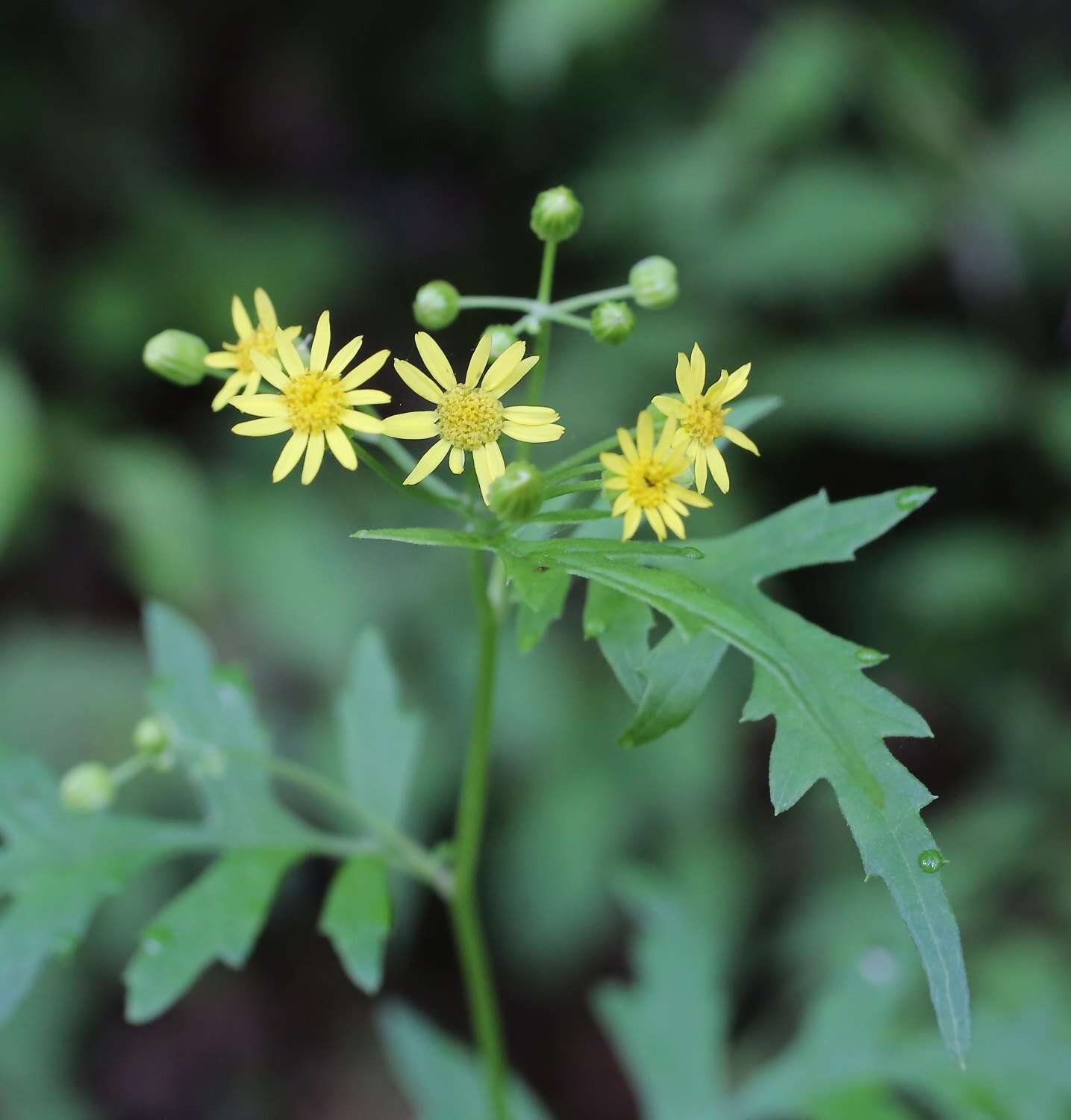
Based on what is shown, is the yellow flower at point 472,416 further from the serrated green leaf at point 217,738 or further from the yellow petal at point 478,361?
the serrated green leaf at point 217,738

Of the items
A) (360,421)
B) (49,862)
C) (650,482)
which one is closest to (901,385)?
(650,482)

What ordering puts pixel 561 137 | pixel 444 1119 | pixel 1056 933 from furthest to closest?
pixel 561 137 → pixel 1056 933 → pixel 444 1119

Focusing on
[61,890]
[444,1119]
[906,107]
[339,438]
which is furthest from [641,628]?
[906,107]

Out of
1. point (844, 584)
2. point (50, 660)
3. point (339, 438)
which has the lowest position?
point (339, 438)

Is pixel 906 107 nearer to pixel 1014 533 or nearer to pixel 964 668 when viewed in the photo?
pixel 1014 533

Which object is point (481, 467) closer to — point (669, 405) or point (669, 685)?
point (669, 405)

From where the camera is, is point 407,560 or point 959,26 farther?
point 959,26

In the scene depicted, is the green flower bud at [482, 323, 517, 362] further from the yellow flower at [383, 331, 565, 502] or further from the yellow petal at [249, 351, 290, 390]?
the yellow petal at [249, 351, 290, 390]
